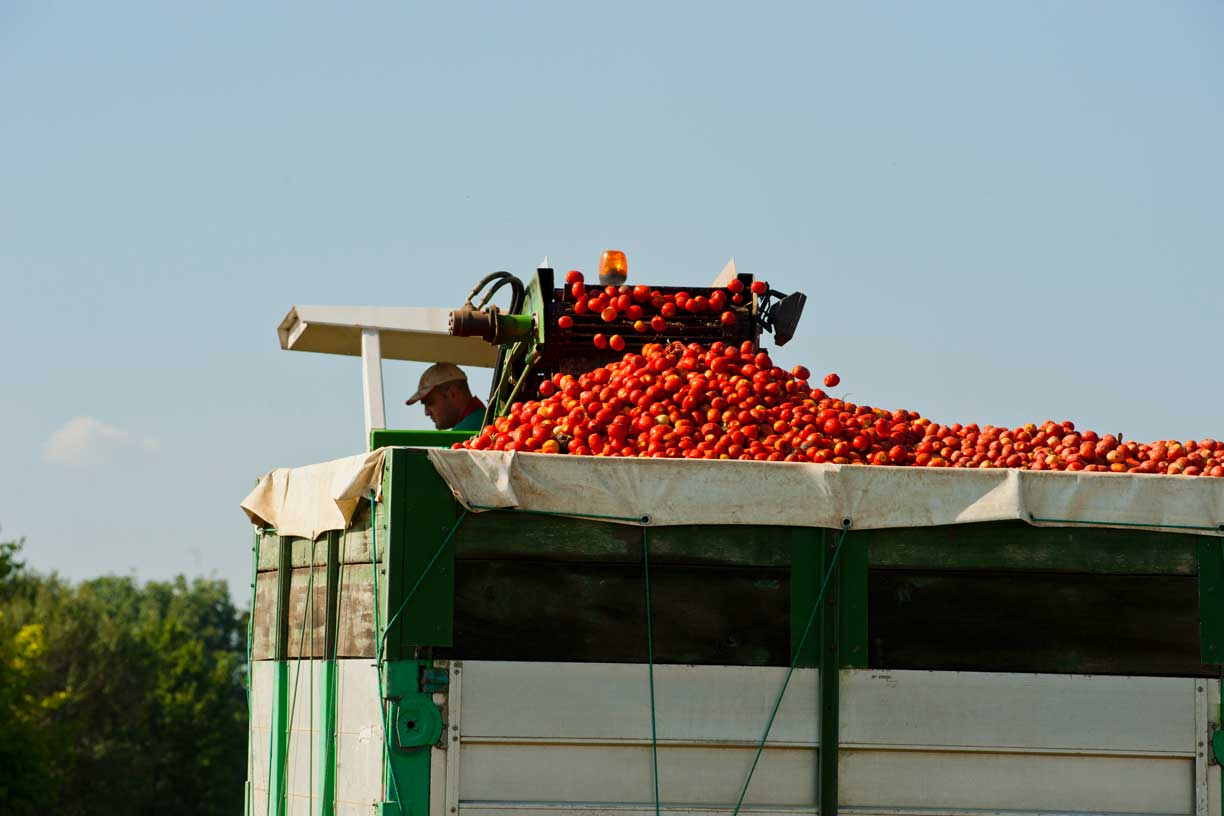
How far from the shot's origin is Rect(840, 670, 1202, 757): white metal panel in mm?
5047

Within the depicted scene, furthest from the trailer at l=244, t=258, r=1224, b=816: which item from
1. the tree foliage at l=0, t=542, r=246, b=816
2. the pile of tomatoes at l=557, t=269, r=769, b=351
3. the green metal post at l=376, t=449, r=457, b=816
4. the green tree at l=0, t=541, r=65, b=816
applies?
the tree foliage at l=0, t=542, r=246, b=816

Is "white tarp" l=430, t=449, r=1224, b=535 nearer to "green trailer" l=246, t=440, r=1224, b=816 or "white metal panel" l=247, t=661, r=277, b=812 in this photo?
"green trailer" l=246, t=440, r=1224, b=816

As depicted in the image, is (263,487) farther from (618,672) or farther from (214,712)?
(214,712)

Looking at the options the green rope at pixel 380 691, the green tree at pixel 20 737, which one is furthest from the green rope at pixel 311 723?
the green tree at pixel 20 737

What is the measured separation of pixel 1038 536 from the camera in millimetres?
5195

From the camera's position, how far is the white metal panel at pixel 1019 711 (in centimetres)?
505

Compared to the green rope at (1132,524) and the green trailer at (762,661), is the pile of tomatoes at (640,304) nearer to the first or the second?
the green trailer at (762,661)

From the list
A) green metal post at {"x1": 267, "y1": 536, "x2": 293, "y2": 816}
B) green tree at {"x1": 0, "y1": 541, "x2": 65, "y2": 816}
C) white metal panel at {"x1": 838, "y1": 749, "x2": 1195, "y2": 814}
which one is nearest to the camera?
white metal panel at {"x1": 838, "y1": 749, "x2": 1195, "y2": 814}

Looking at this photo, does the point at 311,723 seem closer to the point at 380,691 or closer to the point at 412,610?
the point at 380,691

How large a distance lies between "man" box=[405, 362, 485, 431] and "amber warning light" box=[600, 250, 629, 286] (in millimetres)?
1913

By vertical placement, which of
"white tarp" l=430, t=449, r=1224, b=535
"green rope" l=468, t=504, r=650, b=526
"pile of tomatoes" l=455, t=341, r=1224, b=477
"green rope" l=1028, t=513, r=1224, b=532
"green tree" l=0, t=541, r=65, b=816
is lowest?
"green tree" l=0, t=541, r=65, b=816

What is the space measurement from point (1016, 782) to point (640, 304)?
9.77 ft

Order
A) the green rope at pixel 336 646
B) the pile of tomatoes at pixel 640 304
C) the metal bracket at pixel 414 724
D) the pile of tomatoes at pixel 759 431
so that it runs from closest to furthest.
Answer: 1. the metal bracket at pixel 414 724
2. the green rope at pixel 336 646
3. the pile of tomatoes at pixel 759 431
4. the pile of tomatoes at pixel 640 304

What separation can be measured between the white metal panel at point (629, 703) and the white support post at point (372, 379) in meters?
4.21
